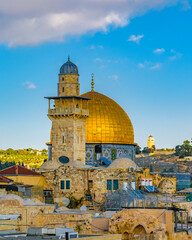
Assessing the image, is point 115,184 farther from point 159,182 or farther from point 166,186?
point 159,182

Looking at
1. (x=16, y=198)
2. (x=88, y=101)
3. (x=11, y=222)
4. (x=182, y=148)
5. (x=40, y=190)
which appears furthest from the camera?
(x=182, y=148)

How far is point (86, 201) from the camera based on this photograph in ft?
179

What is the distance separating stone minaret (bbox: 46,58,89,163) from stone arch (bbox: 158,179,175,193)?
22.3 feet

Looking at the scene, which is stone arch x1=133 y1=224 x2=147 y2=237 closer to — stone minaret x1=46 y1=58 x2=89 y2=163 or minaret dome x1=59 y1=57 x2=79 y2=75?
stone minaret x1=46 y1=58 x2=89 y2=163

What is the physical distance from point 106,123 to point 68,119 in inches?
265

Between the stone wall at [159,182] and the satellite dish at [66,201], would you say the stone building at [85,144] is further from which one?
the stone wall at [159,182]

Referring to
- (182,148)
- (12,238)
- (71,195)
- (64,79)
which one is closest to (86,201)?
(71,195)

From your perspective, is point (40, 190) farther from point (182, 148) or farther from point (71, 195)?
point (182, 148)

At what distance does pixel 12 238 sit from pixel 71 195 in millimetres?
28232

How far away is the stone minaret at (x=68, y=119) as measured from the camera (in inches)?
2295

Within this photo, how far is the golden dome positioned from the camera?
63.8 metres

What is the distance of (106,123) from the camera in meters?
64.4

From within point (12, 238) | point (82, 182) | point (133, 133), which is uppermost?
point (133, 133)

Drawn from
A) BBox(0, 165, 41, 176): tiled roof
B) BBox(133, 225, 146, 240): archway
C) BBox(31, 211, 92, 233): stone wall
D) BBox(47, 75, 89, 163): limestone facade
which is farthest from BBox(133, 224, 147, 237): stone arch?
BBox(47, 75, 89, 163): limestone facade
